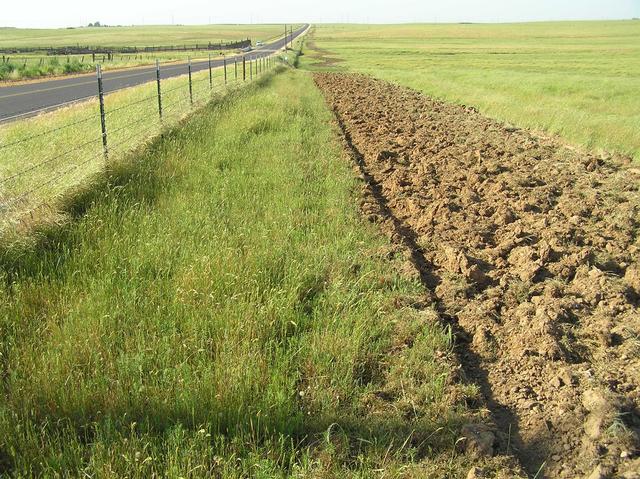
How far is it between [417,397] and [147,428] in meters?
1.67

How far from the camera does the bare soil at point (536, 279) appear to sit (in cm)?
332

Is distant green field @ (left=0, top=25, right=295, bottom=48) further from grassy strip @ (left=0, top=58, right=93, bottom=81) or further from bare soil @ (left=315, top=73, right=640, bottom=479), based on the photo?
bare soil @ (left=315, top=73, right=640, bottom=479)

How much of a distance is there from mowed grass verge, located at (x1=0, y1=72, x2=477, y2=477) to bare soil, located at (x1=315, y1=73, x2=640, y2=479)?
17.0 inches

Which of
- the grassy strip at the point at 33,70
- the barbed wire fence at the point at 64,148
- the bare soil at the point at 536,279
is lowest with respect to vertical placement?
the bare soil at the point at 536,279

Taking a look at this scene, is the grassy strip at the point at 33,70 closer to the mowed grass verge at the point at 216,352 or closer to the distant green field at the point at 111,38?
the mowed grass verge at the point at 216,352

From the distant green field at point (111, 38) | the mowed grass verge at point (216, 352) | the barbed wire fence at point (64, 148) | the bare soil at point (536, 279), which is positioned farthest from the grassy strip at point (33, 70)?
the distant green field at point (111, 38)

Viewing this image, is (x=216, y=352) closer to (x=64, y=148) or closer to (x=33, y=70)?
(x=64, y=148)

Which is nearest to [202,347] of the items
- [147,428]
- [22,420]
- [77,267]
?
[147,428]

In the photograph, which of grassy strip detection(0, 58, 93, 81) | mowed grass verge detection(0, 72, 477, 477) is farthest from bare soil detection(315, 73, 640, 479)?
grassy strip detection(0, 58, 93, 81)

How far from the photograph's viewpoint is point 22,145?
964 centimetres

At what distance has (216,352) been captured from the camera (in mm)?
3584

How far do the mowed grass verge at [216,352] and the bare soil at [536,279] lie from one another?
43 centimetres

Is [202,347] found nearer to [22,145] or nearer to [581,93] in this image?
Answer: [22,145]

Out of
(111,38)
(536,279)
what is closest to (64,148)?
(536,279)
